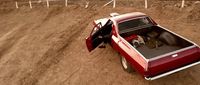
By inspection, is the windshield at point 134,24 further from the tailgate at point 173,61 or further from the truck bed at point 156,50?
the tailgate at point 173,61

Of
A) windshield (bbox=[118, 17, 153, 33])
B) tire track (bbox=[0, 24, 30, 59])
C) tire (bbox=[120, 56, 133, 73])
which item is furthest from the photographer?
tire track (bbox=[0, 24, 30, 59])

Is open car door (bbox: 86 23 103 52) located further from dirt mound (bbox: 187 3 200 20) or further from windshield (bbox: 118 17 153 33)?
dirt mound (bbox: 187 3 200 20)

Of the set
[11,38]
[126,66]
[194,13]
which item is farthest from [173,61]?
[11,38]

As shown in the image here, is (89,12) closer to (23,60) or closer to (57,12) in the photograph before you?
(57,12)

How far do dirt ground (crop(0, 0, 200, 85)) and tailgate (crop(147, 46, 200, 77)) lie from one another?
86 centimetres

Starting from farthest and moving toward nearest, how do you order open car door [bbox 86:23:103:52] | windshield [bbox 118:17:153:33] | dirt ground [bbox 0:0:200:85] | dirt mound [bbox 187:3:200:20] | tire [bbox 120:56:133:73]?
dirt mound [bbox 187:3:200:20] < open car door [bbox 86:23:103:52] < windshield [bbox 118:17:153:33] < dirt ground [bbox 0:0:200:85] < tire [bbox 120:56:133:73]

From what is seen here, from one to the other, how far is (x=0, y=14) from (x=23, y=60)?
29.2ft

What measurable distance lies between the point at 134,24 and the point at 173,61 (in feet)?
8.44

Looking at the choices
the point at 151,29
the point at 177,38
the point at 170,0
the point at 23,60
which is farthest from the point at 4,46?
the point at 170,0

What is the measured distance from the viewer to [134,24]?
9.15 m

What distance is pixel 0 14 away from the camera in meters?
18.1

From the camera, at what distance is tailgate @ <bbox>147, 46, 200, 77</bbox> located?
677cm

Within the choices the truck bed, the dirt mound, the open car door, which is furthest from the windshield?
the dirt mound

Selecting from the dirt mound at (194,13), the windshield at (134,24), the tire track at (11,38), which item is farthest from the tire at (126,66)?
the tire track at (11,38)
